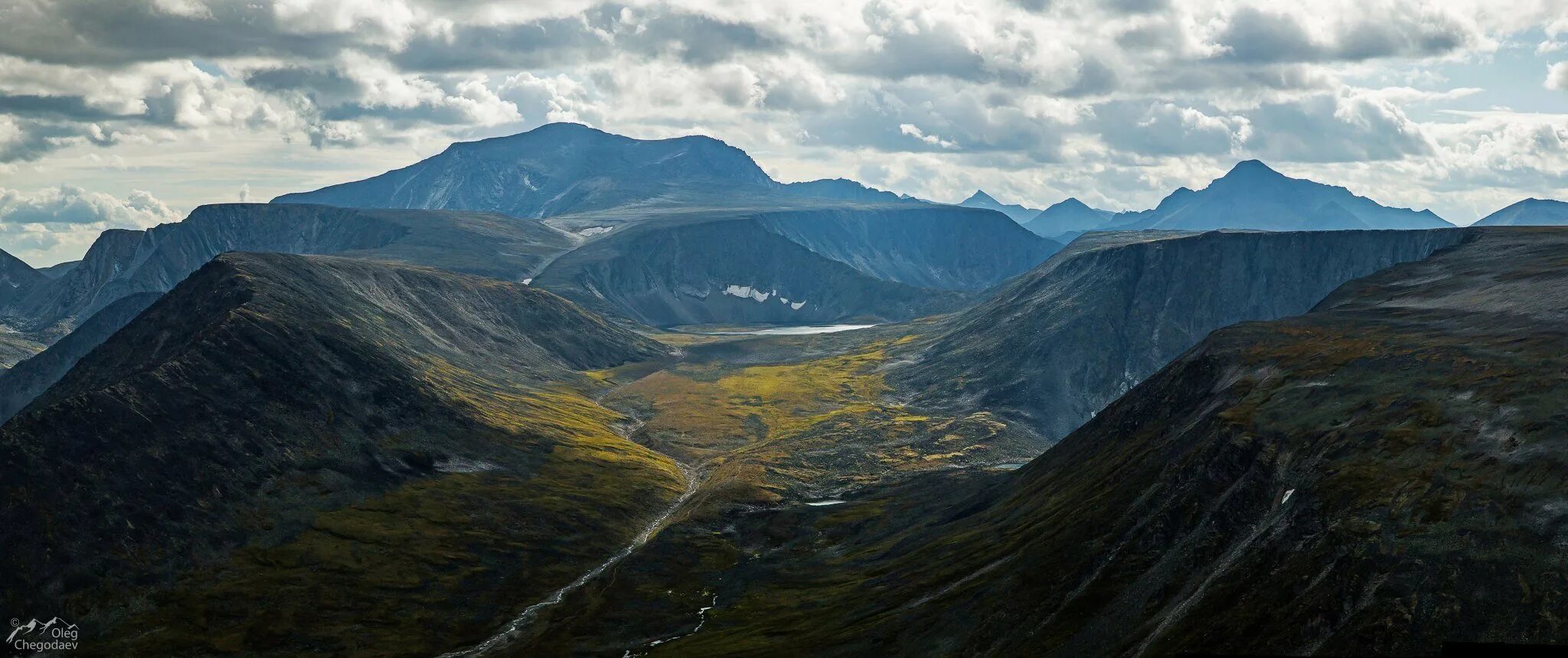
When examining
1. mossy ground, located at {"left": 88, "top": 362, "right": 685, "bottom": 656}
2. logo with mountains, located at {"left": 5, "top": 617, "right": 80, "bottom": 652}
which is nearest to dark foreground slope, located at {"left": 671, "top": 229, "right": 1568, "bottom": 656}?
mossy ground, located at {"left": 88, "top": 362, "right": 685, "bottom": 656}

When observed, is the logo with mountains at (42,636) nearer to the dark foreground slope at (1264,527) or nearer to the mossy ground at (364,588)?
the mossy ground at (364,588)

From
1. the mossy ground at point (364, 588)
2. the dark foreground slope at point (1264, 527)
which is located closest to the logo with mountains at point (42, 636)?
the mossy ground at point (364, 588)

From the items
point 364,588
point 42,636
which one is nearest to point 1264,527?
point 364,588

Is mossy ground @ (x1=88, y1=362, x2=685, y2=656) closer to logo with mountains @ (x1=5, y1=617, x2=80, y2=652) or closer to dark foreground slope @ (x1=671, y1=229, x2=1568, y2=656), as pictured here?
logo with mountains @ (x1=5, y1=617, x2=80, y2=652)

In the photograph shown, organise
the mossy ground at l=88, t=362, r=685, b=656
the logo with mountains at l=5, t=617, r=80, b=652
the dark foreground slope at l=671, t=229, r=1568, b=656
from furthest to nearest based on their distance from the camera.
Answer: the mossy ground at l=88, t=362, r=685, b=656, the logo with mountains at l=5, t=617, r=80, b=652, the dark foreground slope at l=671, t=229, r=1568, b=656

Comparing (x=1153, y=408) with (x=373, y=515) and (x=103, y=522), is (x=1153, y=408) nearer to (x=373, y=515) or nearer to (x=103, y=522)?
(x=373, y=515)
